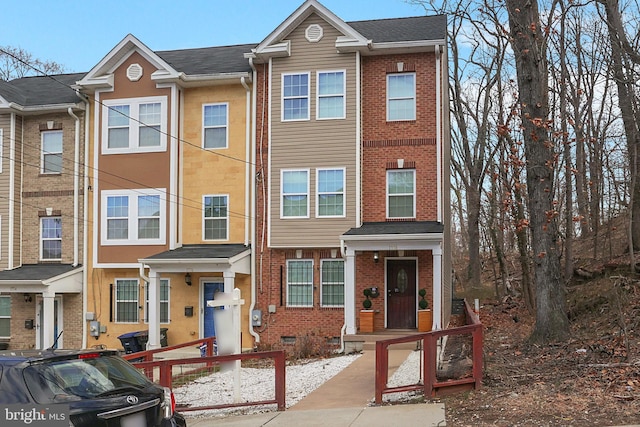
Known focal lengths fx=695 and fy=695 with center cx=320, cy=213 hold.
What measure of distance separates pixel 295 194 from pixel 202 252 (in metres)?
3.28

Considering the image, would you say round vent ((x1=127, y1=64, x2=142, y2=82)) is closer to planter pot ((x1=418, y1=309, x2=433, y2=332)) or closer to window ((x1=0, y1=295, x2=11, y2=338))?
window ((x1=0, y1=295, x2=11, y2=338))

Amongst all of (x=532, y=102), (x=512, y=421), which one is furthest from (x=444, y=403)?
(x=532, y=102)

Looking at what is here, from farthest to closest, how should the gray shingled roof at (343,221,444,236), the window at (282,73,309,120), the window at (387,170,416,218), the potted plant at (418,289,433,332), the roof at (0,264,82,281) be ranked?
the roof at (0,264,82,281) < the window at (282,73,309,120) < the window at (387,170,416,218) < the potted plant at (418,289,433,332) < the gray shingled roof at (343,221,444,236)

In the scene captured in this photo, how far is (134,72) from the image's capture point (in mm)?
22250

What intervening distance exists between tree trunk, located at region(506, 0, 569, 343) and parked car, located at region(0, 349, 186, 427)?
32.1 ft

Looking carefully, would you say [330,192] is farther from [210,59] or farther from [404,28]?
[210,59]

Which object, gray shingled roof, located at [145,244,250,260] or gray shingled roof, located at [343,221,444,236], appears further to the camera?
gray shingled roof, located at [145,244,250,260]

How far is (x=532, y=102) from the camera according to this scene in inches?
576

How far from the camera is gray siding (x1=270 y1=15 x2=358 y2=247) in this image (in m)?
20.3

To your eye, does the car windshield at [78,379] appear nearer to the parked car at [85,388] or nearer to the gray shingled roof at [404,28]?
the parked car at [85,388]

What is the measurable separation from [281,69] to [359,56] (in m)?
2.40

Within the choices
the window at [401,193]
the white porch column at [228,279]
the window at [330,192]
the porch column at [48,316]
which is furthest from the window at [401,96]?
the porch column at [48,316]

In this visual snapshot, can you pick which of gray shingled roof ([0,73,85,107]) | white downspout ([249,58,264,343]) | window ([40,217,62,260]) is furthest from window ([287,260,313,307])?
gray shingled roof ([0,73,85,107])
